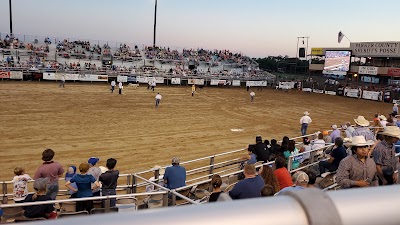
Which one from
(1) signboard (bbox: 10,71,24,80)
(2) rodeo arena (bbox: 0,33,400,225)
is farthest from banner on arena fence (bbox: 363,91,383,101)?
(1) signboard (bbox: 10,71,24,80)

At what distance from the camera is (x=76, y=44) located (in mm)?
55906

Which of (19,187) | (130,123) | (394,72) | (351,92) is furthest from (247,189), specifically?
(394,72)

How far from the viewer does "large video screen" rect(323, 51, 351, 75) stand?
52.3 meters

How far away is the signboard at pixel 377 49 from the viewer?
51156 mm

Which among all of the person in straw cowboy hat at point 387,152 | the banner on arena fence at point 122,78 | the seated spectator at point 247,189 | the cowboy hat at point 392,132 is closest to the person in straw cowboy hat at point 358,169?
the person in straw cowboy hat at point 387,152

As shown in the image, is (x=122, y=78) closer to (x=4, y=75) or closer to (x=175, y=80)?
(x=175, y=80)

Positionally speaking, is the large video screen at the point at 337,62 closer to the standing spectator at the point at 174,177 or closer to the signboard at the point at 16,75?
the signboard at the point at 16,75

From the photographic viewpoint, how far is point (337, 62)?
176 ft

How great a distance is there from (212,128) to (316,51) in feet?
160

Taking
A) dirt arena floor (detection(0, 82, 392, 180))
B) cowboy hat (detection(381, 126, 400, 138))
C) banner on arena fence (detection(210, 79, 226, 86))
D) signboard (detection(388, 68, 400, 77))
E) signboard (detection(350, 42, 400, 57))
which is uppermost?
signboard (detection(350, 42, 400, 57))

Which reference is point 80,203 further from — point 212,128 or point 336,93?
point 336,93

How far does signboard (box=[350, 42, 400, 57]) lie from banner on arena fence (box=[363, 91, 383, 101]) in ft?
32.2

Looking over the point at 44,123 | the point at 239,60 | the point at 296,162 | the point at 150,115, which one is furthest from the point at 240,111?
the point at 239,60

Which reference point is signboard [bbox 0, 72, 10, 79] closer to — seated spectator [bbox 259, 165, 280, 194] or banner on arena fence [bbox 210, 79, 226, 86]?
banner on arena fence [bbox 210, 79, 226, 86]
